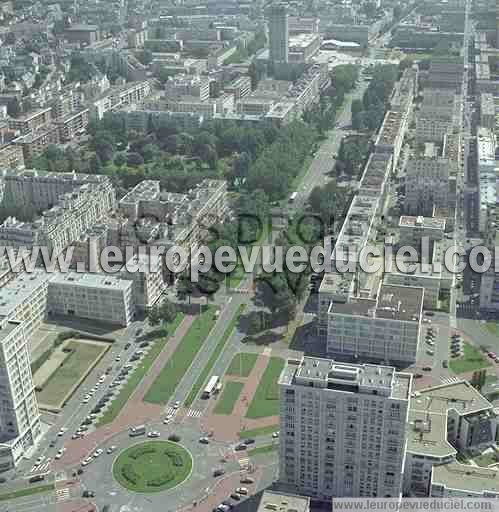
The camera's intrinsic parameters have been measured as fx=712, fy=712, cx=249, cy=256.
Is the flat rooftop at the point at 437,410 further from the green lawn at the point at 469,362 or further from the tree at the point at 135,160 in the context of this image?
the tree at the point at 135,160

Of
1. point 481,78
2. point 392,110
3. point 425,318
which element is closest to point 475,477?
point 425,318

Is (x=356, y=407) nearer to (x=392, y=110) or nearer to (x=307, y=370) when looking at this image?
(x=307, y=370)

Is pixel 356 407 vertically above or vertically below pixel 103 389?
above

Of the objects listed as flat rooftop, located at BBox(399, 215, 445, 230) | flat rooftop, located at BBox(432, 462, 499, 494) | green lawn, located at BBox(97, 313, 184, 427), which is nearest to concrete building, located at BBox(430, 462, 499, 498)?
flat rooftop, located at BBox(432, 462, 499, 494)

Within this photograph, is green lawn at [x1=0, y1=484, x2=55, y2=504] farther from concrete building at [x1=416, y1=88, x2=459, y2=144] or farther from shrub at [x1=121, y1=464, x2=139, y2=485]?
concrete building at [x1=416, y1=88, x2=459, y2=144]

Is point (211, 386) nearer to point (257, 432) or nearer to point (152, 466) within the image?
point (257, 432)

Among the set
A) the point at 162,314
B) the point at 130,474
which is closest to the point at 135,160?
the point at 162,314

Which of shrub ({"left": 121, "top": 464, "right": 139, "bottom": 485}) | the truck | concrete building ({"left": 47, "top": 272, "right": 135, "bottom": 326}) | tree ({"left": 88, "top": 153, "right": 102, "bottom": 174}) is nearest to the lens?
shrub ({"left": 121, "top": 464, "right": 139, "bottom": 485})
